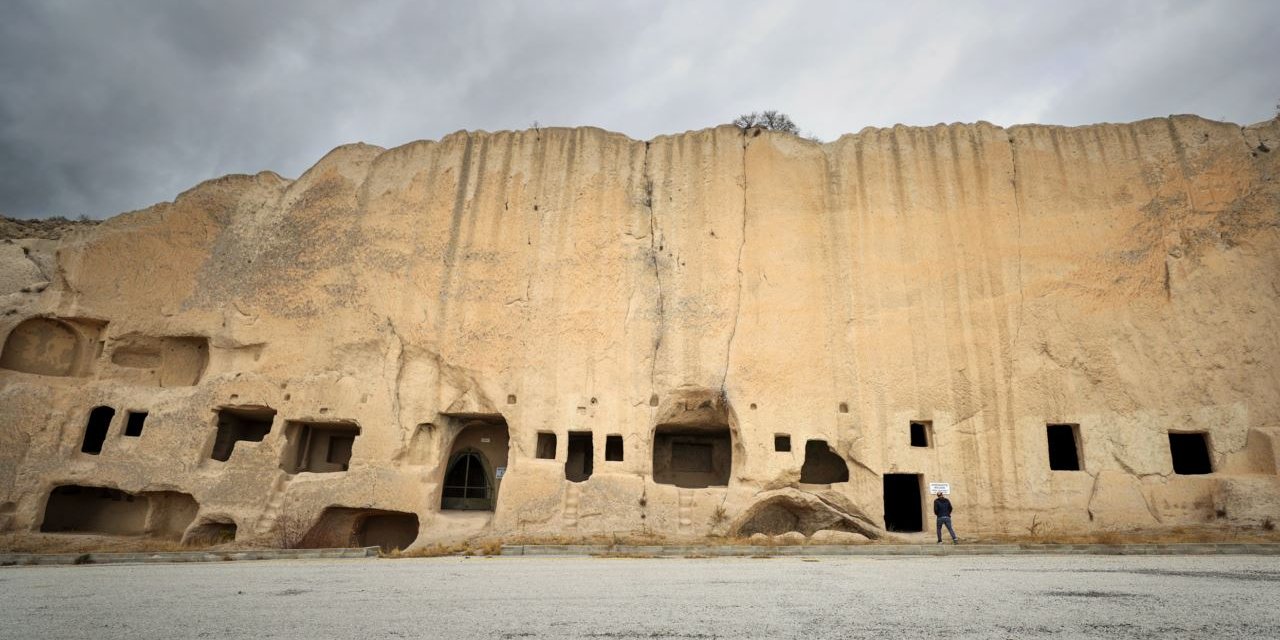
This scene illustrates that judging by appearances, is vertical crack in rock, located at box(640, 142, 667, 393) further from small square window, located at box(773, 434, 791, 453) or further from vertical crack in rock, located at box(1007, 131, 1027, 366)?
vertical crack in rock, located at box(1007, 131, 1027, 366)

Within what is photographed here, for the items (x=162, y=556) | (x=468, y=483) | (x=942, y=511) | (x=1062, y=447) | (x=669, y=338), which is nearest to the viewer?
(x=162, y=556)

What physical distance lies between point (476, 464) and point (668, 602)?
1348 cm

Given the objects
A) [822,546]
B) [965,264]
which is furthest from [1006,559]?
[965,264]

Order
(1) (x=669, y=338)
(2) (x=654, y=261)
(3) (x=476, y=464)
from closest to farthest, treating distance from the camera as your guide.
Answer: (1) (x=669, y=338), (2) (x=654, y=261), (3) (x=476, y=464)

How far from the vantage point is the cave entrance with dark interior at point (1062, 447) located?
51.7ft

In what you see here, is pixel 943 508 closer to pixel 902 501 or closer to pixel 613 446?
pixel 902 501

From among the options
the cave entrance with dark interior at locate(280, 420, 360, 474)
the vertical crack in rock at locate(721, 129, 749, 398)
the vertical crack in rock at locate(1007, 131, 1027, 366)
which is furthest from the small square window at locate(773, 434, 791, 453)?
the cave entrance with dark interior at locate(280, 420, 360, 474)

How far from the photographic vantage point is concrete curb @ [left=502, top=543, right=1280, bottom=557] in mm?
9867

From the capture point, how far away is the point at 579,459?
1783 centimetres

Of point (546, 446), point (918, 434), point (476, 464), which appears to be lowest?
point (476, 464)

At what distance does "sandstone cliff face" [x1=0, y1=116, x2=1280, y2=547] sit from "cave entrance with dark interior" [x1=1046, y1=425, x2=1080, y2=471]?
140 millimetres

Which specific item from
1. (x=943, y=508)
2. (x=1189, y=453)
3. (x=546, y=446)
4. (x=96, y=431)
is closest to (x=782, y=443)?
(x=943, y=508)

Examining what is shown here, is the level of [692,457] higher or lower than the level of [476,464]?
higher

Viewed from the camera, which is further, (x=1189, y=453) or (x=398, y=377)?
(x=398, y=377)
